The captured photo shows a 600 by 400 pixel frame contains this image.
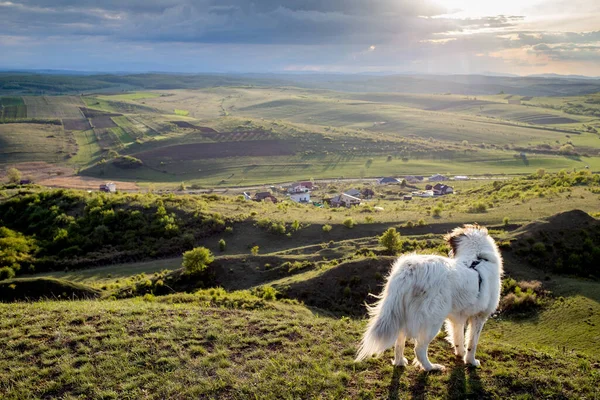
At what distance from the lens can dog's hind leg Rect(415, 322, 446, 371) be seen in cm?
807

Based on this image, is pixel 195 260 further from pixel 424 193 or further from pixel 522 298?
pixel 424 193

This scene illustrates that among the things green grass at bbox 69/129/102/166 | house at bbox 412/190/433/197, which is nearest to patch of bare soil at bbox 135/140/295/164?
green grass at bbox 69/129/102/166

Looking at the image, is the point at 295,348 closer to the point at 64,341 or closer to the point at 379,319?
the point at 379,319

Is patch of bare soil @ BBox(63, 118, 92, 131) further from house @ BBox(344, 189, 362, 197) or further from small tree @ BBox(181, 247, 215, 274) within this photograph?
small tree @ BBox(181, 247, 215, 274)

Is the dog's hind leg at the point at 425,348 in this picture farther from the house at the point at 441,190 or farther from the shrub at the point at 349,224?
the house at the point at 441,190

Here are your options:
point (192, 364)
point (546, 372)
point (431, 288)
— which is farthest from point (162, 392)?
point (546, 372)

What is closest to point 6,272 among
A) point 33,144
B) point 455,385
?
point 455,385

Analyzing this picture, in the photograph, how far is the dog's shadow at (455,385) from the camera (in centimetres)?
773

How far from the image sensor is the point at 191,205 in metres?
36.6

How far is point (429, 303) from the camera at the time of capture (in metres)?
7.90

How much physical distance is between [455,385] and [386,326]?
1.81 meters

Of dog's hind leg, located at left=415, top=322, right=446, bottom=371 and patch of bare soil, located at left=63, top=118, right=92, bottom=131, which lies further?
patch of bare soil, located at left=63, top=118, right=92, bottom=131

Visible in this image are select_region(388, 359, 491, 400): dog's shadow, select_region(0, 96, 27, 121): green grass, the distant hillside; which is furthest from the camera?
select_region(0, 96, 27, 121): green grass

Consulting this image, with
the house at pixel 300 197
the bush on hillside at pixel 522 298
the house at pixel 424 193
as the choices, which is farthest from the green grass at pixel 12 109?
the bush on hillside at pixel 522 298
